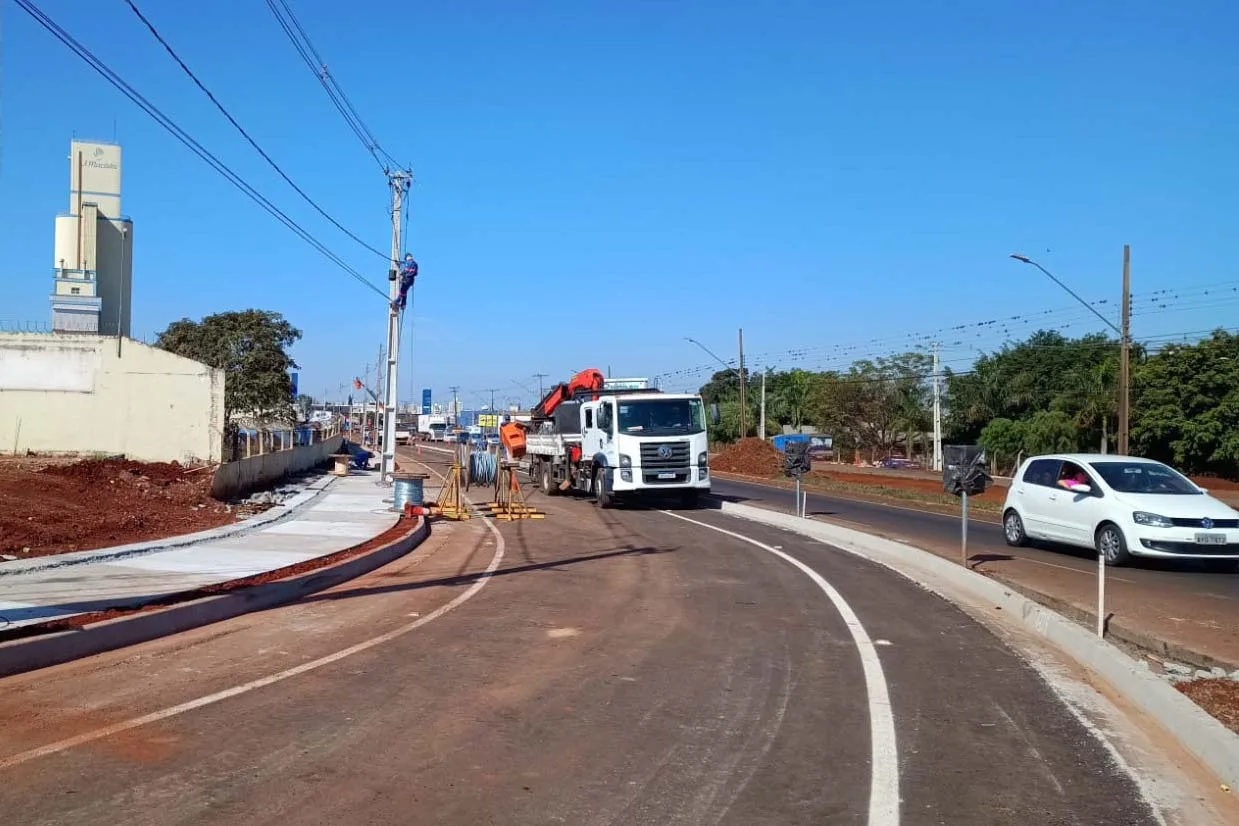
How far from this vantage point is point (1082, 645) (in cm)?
904

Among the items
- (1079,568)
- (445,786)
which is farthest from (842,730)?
(1079,568)

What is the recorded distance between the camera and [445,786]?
5.31 m

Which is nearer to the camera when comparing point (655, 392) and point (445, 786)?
point (445, 786)

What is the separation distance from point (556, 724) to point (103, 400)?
911 inches

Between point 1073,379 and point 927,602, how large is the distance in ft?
179

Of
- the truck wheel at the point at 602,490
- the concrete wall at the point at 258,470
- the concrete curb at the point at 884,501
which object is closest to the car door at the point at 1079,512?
the concrete curb at the point at 884,501

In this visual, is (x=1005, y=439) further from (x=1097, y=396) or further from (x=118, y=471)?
(x=118, y=471)

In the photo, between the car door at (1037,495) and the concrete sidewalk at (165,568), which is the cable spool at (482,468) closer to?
the concrete sidewalk at (165,568)

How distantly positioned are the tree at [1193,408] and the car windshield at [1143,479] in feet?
125

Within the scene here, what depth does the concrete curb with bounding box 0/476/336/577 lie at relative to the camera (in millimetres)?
12077

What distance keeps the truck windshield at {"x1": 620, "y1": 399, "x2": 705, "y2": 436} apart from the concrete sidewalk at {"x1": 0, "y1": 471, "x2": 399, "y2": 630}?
784 cm

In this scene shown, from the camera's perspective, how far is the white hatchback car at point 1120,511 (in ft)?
49.0

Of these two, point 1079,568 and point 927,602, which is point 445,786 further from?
point 1079,568

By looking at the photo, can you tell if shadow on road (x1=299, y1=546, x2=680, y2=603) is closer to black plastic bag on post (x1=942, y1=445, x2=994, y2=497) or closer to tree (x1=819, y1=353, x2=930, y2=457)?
black plastic bag on post (x1=942, y1=445, x2=994, y2=497)
